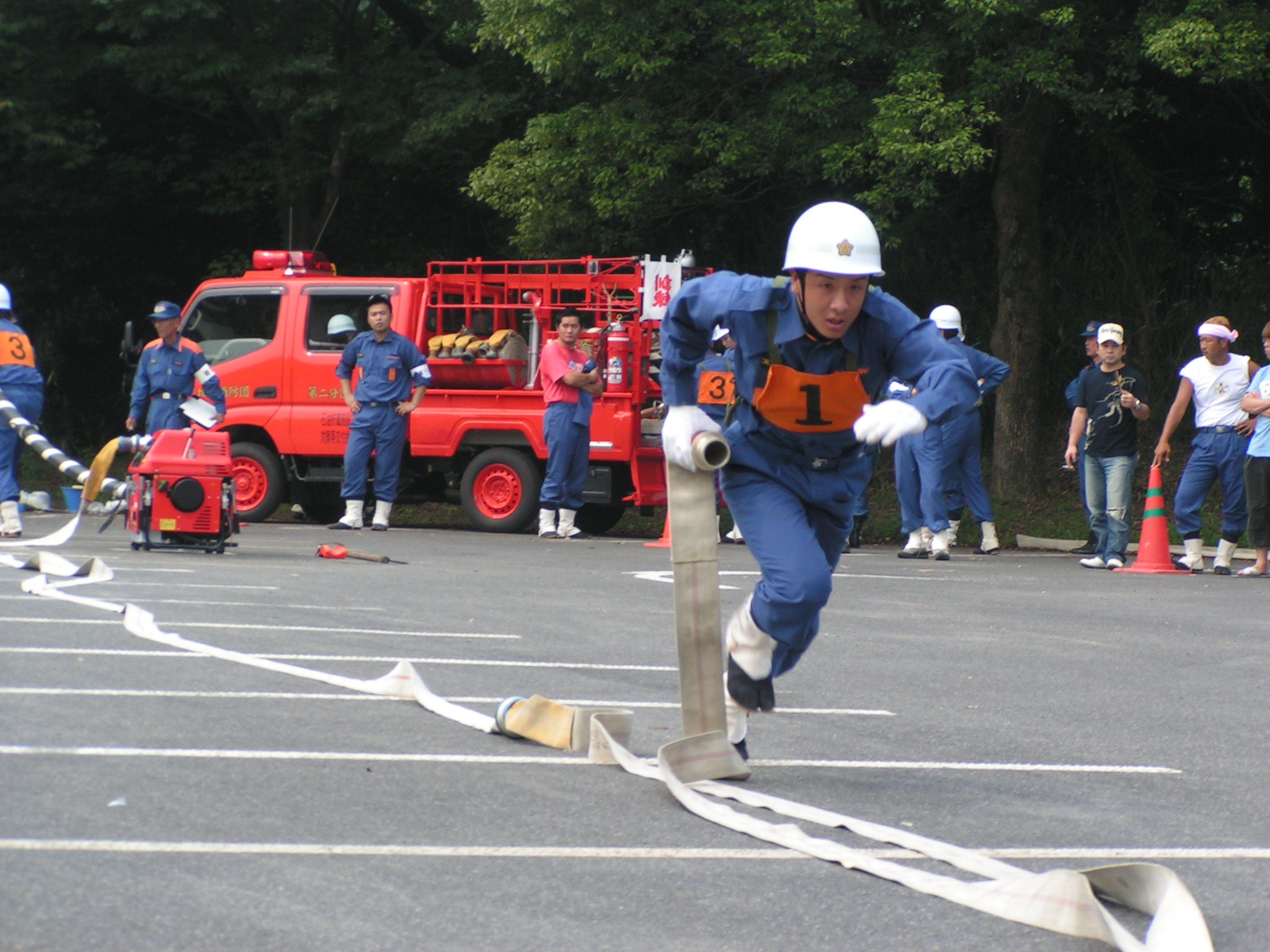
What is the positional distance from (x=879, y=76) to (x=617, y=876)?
54.8 ft

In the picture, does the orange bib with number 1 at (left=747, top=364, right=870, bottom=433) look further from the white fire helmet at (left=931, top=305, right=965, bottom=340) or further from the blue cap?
the blue cap

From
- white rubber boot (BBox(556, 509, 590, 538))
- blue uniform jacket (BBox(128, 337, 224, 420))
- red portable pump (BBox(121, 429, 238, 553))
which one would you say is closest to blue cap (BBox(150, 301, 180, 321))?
blue uniform jacket (BBox(128, 337, 224, 420))

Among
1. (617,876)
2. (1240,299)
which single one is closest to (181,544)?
(617,876)

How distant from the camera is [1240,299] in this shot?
22500 millimetres

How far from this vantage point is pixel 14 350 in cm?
1437

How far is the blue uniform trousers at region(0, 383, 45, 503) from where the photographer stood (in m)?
14.1

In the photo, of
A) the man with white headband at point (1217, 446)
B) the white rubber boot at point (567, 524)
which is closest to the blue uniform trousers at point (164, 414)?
the white rubber boot at point (567, 524)

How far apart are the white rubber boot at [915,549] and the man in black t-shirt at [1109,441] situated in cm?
137

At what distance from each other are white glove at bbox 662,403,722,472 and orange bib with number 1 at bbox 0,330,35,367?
10.3m

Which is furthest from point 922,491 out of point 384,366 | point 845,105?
point 845,105

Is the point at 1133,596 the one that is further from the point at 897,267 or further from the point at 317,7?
the point at 317,7

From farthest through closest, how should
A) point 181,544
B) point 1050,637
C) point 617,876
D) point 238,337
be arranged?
1. point 238,337
2. point 181,544
3. point 1050,637
4. point 617,876

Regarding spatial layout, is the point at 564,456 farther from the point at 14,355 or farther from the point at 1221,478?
the point at 1221,478

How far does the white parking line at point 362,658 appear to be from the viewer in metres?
7.35
